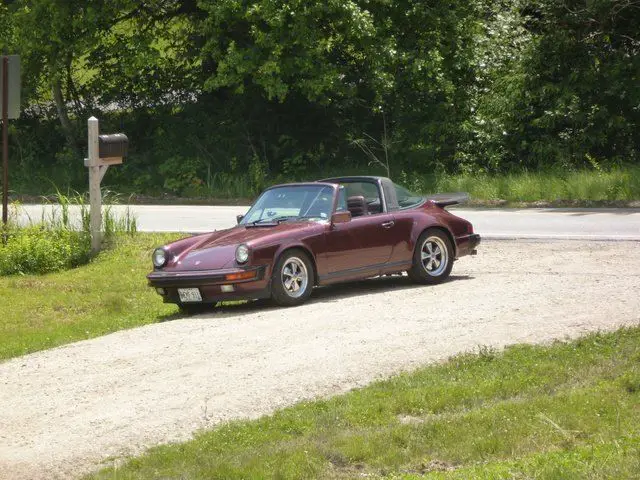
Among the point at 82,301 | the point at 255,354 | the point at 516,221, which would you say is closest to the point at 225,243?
the point at 82,301

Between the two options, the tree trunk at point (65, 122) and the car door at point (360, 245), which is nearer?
the car door at point (360, 245)

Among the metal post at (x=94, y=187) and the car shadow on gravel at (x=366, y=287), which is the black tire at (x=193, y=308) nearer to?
the car shadow on gravel at (x=366, y=287)

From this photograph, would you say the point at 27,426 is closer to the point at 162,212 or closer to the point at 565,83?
the point at 162,212

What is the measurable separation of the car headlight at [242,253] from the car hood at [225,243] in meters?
0.06

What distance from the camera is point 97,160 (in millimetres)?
17562

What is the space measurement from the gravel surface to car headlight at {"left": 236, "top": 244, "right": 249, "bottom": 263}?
56cm

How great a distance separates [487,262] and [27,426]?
335 inches

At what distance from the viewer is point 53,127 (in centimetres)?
3353

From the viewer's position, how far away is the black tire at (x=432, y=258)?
1425 centimetres

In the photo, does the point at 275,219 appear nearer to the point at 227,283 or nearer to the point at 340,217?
the point at 340,217

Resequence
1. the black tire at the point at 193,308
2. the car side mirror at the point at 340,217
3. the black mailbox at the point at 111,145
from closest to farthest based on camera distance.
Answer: the black tire at the point at 193,308
the car side mirror at the point at 340,217
the black mailbox at the point at 111,145

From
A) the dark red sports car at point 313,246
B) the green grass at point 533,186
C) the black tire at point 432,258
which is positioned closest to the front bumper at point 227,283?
the dark red sports car at point 313,246

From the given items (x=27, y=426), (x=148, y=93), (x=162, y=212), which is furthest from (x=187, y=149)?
(x=27, y=426)

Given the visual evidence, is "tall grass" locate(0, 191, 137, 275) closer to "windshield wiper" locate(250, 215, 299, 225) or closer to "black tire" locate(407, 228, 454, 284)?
"windshield wiper" locate(250, 215, 299, 225)
